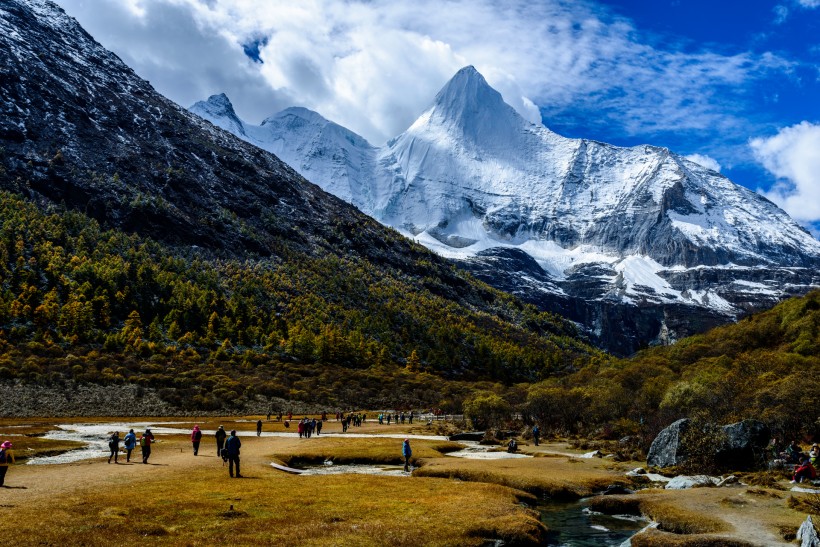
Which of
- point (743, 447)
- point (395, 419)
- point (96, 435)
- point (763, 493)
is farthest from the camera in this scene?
point (395, 419)

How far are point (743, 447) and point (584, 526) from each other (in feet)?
60.5

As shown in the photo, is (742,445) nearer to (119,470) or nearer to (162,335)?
(119,470)

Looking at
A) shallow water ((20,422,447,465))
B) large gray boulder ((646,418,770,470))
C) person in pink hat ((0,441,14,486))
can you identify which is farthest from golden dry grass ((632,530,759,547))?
shallow water ((20,422,447,465))

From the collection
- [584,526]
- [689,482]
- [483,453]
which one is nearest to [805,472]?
[689,482]

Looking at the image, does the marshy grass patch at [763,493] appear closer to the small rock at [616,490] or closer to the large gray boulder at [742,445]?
the small rock at [616,490]

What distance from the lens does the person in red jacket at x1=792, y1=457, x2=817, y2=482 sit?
34531 millimetres

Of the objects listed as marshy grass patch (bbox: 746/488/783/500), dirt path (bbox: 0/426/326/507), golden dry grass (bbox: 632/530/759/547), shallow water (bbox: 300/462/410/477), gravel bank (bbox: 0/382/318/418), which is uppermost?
gravel bank (bbox: 0/382/318/418)

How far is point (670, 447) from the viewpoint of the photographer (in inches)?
1795

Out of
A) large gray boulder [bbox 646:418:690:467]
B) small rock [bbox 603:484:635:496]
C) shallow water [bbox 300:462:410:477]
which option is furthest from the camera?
shallow water [bbox 300:462:410:477]

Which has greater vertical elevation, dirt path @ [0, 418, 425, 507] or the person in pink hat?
the person in pink hat

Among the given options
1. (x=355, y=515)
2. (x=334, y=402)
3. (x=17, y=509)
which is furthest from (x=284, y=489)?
(x=334, y=402)

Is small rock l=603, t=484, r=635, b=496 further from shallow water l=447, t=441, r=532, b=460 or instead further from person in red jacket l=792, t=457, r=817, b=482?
shallow water l=447, t=441, r=532, b=460

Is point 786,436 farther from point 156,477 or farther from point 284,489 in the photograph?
point 156,477

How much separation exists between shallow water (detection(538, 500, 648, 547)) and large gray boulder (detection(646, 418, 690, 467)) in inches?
502
